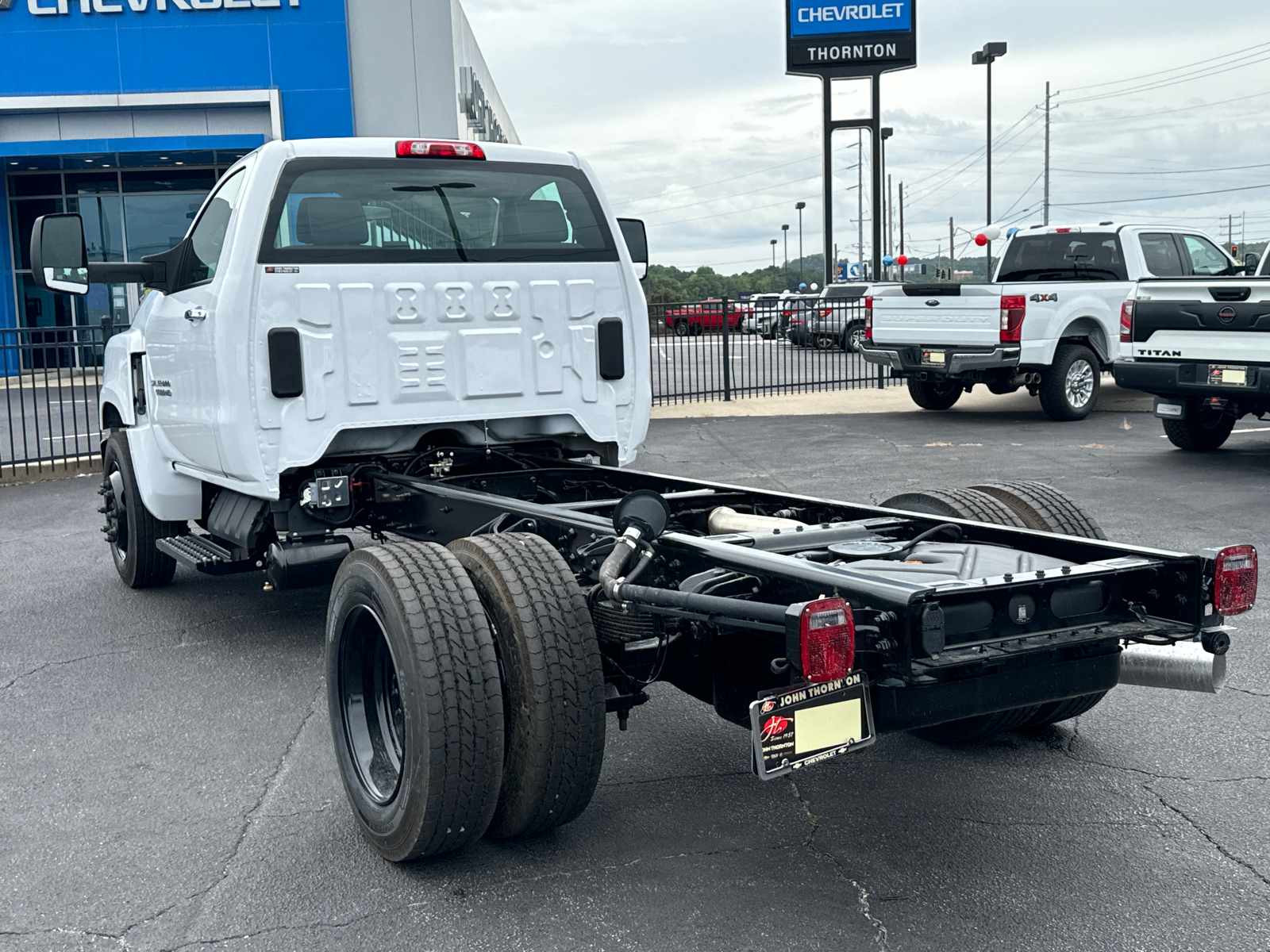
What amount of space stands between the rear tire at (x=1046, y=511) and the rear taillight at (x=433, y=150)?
2.90 meters

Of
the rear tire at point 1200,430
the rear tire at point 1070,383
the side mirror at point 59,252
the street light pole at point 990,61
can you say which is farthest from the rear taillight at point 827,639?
the street light pole at point 990,61

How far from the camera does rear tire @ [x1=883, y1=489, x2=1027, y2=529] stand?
4383mm

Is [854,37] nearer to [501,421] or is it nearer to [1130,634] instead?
[501,421]

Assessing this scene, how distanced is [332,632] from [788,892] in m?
1.65

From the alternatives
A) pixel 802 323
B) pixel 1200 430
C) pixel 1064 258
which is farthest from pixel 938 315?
pixel 802 323

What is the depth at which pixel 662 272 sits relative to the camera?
102 meters

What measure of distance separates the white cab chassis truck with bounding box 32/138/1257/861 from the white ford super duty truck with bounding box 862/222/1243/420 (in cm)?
875

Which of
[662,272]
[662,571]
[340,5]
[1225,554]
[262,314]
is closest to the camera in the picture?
[1225,554]

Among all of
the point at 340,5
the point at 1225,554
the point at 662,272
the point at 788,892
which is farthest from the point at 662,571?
the point at 662,272

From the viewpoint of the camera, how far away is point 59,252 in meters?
5.82

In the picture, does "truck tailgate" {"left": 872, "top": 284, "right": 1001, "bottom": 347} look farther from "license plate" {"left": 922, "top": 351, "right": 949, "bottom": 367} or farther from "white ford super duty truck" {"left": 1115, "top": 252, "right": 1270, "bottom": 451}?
"white ford super duty truck" {"left": 1115, "top": 252, "right": 1270, "bottom": 451}

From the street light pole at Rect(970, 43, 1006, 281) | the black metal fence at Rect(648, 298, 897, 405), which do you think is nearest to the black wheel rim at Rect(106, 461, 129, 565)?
the black metal fence at Rect(648, 298, 897, 405)

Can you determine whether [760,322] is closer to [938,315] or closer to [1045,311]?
[938,315]

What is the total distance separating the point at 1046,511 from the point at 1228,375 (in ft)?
22.8
